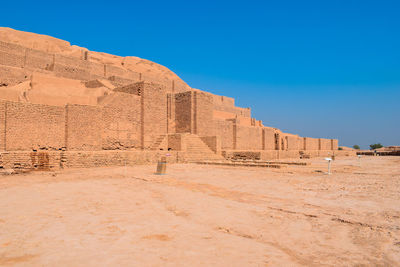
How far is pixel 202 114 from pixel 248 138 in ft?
23.3

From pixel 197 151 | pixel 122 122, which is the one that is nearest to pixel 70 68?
pixel 122 122

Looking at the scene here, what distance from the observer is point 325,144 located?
118ft

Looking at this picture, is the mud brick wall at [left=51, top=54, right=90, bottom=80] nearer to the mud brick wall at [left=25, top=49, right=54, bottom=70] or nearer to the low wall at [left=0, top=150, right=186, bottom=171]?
the mud brick wall at [left=25, top=49, right=54, bottom=70]

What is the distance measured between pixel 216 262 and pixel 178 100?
61.9 ft

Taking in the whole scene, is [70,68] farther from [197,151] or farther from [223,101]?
[223,101]

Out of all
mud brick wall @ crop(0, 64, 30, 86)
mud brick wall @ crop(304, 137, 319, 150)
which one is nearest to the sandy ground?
mud brick wall @ crop(0, 64, 30, 86)

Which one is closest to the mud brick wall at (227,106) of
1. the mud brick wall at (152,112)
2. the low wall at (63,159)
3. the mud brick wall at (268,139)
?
the mud brick wall at (268,139)

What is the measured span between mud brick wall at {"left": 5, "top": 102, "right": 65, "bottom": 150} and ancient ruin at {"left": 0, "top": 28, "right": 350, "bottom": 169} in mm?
35

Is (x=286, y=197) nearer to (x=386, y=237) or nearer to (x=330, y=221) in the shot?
(x=330, y=221)

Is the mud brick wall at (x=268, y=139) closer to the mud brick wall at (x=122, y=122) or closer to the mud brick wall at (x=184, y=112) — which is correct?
the mud brick wall at (x=184, y=112)

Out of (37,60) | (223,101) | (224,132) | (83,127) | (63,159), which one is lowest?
(63,159)

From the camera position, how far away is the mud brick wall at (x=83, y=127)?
526 inches

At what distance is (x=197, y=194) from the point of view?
565 cm

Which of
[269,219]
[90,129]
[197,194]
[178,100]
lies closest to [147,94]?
[178,100]
